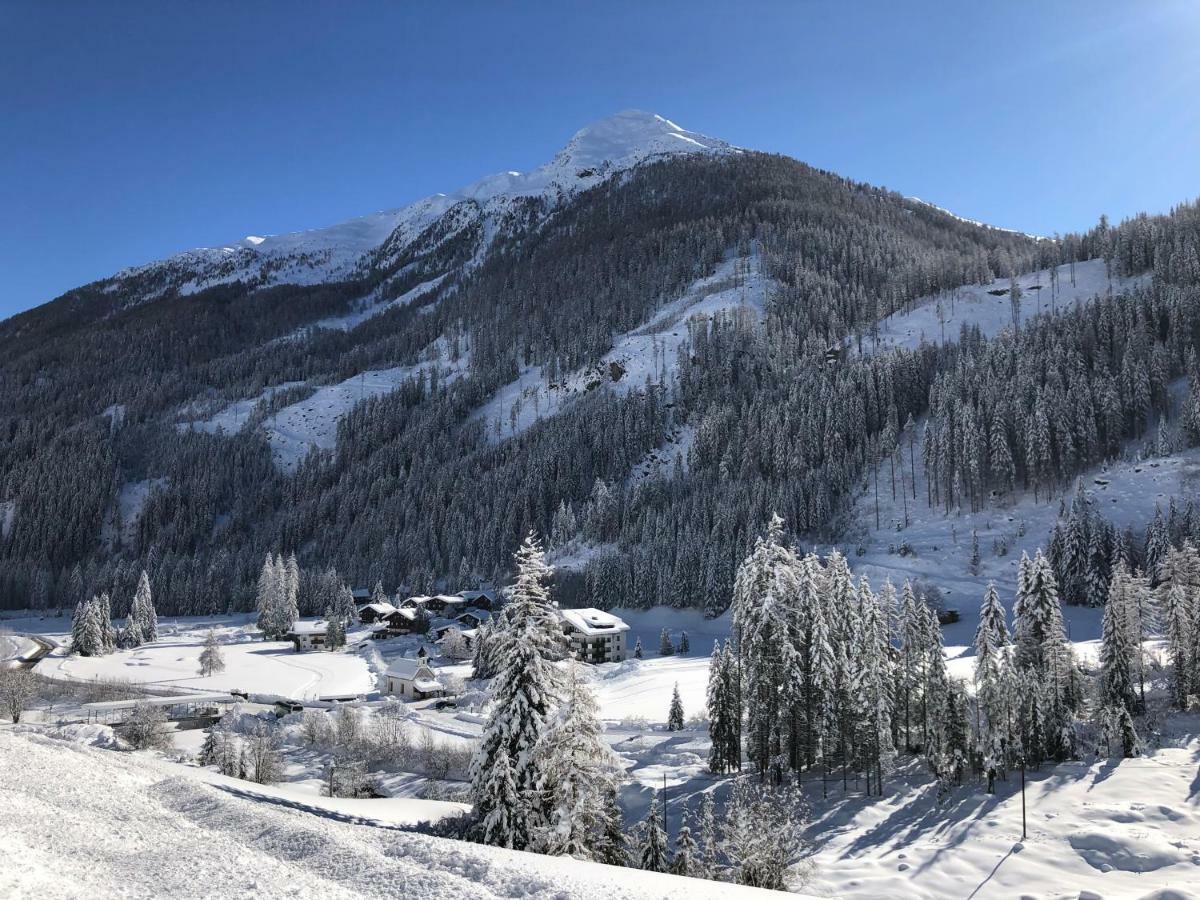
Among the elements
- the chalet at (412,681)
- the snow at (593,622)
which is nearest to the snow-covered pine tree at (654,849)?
the chalet at (412,681)

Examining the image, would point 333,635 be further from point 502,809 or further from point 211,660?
point 502,809

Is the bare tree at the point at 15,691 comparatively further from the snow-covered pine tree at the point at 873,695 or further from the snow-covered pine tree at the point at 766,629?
the snow-covered pine tree at the point at 873,695

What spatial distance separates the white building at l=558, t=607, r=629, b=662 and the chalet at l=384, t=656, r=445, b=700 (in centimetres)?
1696

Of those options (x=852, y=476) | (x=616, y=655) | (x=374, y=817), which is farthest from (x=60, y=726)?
(x=852, y=476)

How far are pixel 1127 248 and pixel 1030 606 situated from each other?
161m

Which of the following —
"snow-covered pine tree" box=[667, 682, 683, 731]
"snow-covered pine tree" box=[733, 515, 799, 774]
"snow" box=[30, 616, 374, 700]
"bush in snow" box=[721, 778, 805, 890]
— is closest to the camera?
"bush in snow" box=[721, 778, 805, 890]

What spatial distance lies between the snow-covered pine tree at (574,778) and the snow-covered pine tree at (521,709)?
35 cm

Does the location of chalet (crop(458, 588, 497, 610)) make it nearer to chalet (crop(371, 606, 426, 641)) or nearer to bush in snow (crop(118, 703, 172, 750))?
chalet (crop(371, 606, 426, 641))

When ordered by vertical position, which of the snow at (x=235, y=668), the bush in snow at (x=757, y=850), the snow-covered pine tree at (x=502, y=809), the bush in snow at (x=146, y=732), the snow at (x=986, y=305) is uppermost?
the snow at (x=986, y=305)

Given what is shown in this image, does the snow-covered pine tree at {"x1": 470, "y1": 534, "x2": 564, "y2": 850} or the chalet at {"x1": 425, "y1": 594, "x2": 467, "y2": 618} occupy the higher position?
the snow-covered pine tree at {"x1": 470, "y1": 534, "x2": 564, "y2": 850}

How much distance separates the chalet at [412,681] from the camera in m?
72.6

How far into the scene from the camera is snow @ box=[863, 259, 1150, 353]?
163000 mm

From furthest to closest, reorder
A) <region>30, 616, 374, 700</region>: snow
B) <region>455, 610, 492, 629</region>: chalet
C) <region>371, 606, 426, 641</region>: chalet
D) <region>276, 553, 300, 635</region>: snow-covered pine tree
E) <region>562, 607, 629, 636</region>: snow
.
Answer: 1. <region>276, 553, 300, 635</region>: snow-covered pine tree
2. <region>371, 606, 426, 641</region>: chalet
3. <region>455, 610, 492, 629</region>: chalet
4. <region>562, 607, 629, 636</region>: snow
5. <region>30, 616, 374, 700</region>: snow

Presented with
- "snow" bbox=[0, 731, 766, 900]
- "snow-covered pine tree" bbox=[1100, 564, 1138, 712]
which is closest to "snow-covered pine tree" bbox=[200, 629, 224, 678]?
"snow" bbox=[0, 731, 766, 900]
